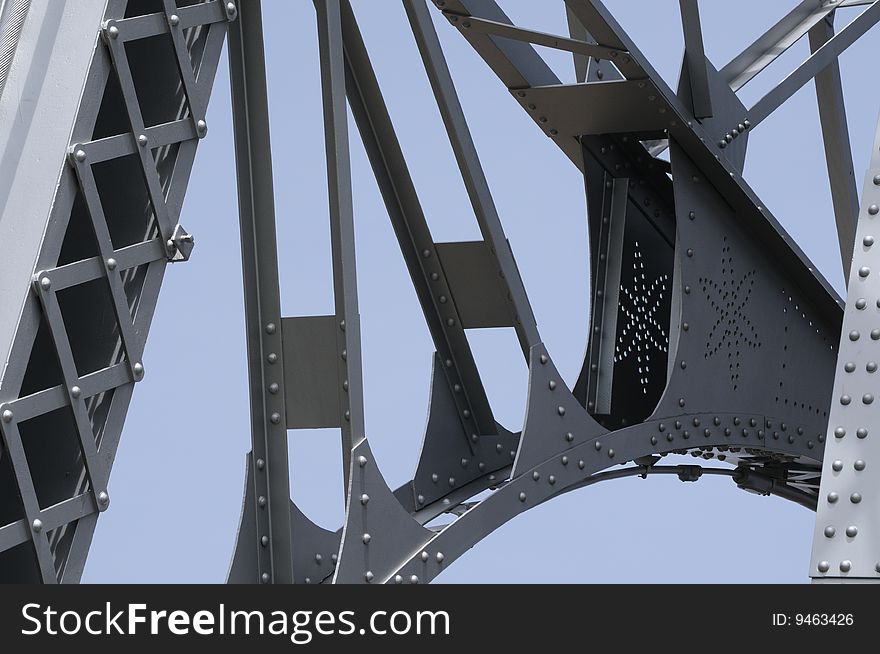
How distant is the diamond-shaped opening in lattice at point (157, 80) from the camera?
19.6 ft

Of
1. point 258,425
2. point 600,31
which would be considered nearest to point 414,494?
point 258,425

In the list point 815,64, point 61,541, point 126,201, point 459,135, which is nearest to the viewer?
point 61,541

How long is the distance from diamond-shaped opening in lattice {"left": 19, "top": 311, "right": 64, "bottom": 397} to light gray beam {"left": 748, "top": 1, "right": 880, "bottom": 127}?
6662 mm

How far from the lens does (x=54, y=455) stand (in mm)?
5516

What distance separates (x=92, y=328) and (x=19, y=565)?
992 mm

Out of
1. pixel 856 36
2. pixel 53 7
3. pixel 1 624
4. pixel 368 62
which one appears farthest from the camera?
pixel 856 36

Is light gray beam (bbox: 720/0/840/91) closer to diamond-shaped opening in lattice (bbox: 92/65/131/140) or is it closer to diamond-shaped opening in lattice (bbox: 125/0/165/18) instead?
diamond-shaped opening in lattice (bbox: 125/0/165/18)

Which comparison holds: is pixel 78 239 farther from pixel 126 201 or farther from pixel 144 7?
pixel 144 7

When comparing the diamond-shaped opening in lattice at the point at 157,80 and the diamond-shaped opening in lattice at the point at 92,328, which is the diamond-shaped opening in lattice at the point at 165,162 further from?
the diamond-shaped opening in lattice at the point at 92,328

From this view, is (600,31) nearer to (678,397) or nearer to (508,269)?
(508,269)

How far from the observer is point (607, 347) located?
10.7 meters

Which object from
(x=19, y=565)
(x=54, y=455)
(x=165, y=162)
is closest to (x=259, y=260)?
(x=165, y=162)

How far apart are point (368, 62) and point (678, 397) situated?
11.8 feet

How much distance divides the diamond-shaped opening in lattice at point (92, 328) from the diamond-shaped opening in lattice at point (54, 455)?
0.86ft
